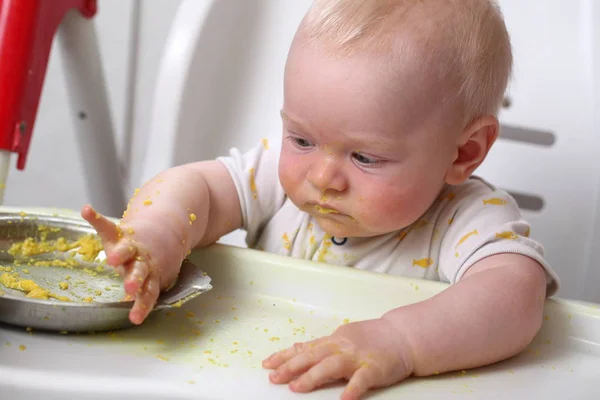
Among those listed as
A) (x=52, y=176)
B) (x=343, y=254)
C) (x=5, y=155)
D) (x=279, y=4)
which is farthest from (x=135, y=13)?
(x=343, y=254)

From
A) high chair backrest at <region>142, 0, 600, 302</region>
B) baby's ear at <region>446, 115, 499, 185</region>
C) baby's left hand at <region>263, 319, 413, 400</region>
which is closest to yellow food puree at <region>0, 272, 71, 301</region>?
baby's left hand at <region>263, 319, 413, 400</region>

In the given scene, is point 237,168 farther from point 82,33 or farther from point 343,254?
point 82,33

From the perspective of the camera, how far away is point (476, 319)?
0.61 meters

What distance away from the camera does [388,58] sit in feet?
2.18

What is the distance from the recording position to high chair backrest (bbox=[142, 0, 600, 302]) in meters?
1.13

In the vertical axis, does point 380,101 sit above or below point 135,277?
above

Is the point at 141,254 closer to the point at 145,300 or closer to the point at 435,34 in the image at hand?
the point at 145,300

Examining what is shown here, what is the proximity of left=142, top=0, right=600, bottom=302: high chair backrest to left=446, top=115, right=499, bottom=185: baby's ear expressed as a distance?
448 millimetres

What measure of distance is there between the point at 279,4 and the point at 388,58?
640mm

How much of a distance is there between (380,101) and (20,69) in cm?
43

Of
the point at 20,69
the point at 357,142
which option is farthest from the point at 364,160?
the point at 20,69

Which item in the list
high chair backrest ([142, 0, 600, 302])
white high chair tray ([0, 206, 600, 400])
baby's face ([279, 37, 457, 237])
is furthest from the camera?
high chair backrest ([142, 0, 600, 302])

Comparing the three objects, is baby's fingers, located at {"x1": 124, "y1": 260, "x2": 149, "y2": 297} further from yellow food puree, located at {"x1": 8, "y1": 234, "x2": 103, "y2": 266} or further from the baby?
yellow food puree, located at {"x1": 8, "y1": 234, "x2": 103, "y2": 266}

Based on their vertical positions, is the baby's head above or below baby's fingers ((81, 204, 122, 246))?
above
